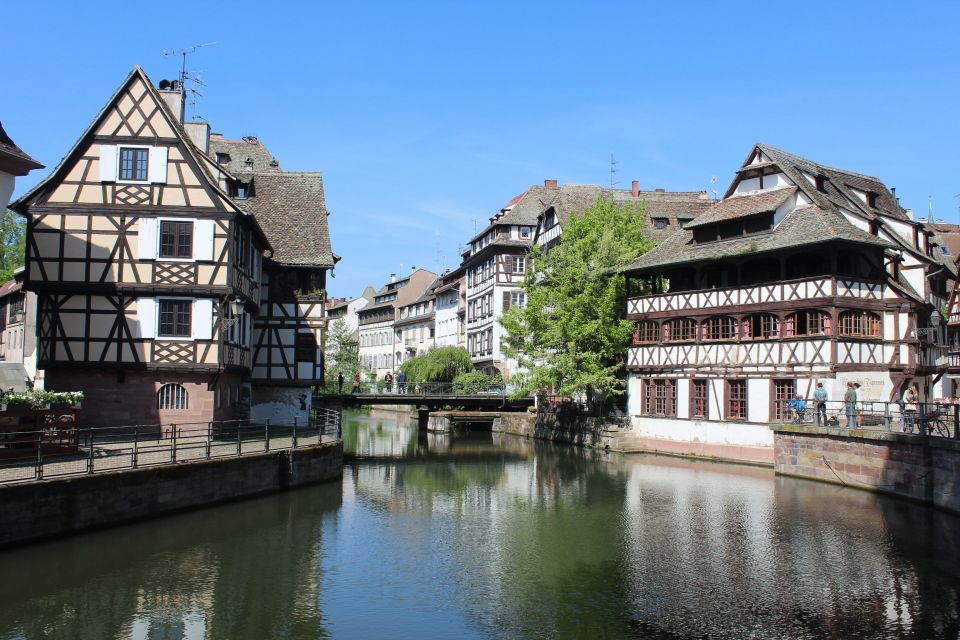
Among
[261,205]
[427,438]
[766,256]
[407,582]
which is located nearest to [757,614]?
[407,582]

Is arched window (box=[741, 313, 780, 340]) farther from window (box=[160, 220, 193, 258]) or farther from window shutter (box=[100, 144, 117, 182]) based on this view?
window shutter (box=[100, 144, 117, 182])

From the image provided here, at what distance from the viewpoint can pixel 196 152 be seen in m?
31.6

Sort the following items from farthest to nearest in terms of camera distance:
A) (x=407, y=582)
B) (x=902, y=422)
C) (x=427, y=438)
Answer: (x=427, y=438) → (x=902, y=422) → (x=407, y=582)

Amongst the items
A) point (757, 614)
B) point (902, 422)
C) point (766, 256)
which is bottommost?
point (757, 614)

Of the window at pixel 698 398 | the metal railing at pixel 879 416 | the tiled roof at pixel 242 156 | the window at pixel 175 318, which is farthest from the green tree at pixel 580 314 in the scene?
the window at pixel 175 318

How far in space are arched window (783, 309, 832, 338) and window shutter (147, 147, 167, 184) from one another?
24.7 meters

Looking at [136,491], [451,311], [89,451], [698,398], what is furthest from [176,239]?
[451,311]

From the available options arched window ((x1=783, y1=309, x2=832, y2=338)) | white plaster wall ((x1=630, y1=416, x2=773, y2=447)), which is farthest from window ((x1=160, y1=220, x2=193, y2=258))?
arched window ((x1=783, y1=309, x2=832, y2=338))

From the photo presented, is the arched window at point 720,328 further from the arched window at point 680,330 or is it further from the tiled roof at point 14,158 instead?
the tiled roof at point 14,158

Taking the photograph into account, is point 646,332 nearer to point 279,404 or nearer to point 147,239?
point 279,404

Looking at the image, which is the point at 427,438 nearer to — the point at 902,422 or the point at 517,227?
the point at 517,227

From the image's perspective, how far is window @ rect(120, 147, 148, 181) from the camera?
30484 mm

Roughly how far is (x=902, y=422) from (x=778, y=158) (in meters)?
15.2

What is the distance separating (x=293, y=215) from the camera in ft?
134
